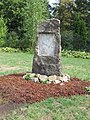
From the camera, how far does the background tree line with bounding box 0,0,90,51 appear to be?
996 inches

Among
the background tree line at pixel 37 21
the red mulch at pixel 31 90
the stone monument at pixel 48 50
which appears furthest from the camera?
the background tree line at pixel 37 21

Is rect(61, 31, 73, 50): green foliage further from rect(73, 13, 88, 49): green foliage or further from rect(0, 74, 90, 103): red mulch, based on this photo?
rect(0, 74, 90, 103): red mulch

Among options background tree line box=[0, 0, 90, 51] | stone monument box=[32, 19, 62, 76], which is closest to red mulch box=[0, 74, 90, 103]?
stone monument box=[32, 19, 62, 76]

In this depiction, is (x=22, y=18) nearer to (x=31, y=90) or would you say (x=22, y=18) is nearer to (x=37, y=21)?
(x=37, y=21)

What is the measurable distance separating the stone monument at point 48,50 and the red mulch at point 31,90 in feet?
2.36

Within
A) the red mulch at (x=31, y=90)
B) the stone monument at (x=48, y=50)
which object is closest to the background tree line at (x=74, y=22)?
the stone monument at (x=48, y=50)

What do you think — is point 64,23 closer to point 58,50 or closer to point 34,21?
point 34,21

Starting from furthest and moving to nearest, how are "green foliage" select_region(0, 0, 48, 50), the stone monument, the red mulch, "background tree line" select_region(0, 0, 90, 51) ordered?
"background tree line" select_region(0, 0, 90, 51) < "green foliage" select_region(0, 0, 48, 50) < the stone monument < the red mulch

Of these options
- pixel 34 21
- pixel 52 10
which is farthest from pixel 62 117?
pixel 52 10

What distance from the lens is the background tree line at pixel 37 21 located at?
83.0ft

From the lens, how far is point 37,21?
24.5 metres

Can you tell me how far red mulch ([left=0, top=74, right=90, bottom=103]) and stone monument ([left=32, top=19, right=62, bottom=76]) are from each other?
72 cm

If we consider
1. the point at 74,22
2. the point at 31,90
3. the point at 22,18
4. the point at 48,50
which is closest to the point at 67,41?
the point at 74,22

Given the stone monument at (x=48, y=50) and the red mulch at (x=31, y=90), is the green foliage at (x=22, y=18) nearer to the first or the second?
the stone monument at (x=48, y=50)
